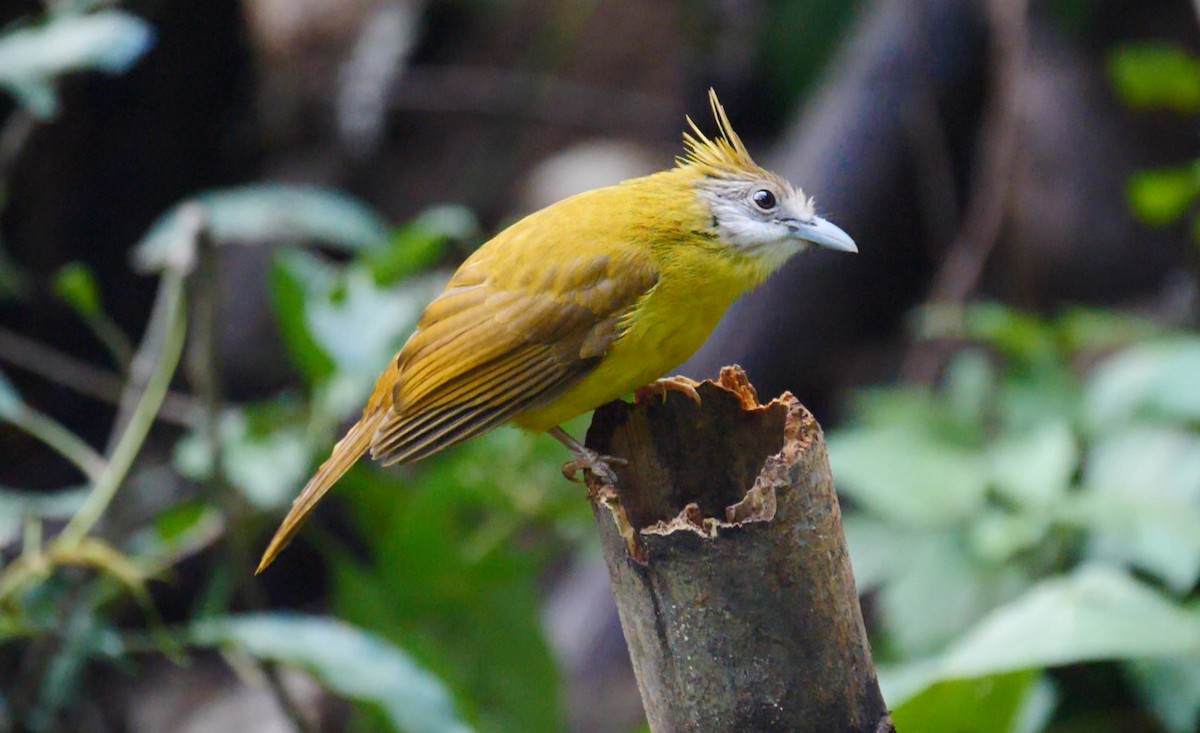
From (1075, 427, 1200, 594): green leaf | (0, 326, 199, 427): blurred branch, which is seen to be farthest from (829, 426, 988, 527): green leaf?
(0, 326, 199, 427): blurred branch

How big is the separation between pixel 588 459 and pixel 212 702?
12.8 feet

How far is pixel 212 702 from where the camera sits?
219 inches

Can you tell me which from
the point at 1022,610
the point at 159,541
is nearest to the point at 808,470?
the point at 1022,610

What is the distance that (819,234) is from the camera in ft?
9.11

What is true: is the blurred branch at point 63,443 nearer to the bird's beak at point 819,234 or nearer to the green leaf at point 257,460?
the green leaf at point 257,460

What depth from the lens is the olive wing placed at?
Result: 2633mm

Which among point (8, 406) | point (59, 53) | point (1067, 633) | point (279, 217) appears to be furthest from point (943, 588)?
point (59, 53)

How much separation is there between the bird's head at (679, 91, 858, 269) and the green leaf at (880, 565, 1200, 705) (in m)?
0.94

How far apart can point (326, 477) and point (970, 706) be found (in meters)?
1.45

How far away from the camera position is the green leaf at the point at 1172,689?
10.7ft

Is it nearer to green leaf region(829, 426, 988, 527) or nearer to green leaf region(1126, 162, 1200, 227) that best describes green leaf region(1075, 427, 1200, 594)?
green leaf region(829, 426, 988, 527)

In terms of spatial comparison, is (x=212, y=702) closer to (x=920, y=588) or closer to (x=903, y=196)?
(x=920, y=588)

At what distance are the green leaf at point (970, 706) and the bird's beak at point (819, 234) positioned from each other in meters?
0.93

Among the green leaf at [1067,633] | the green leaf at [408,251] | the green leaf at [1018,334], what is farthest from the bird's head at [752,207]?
the green leaf at [1018,334]
